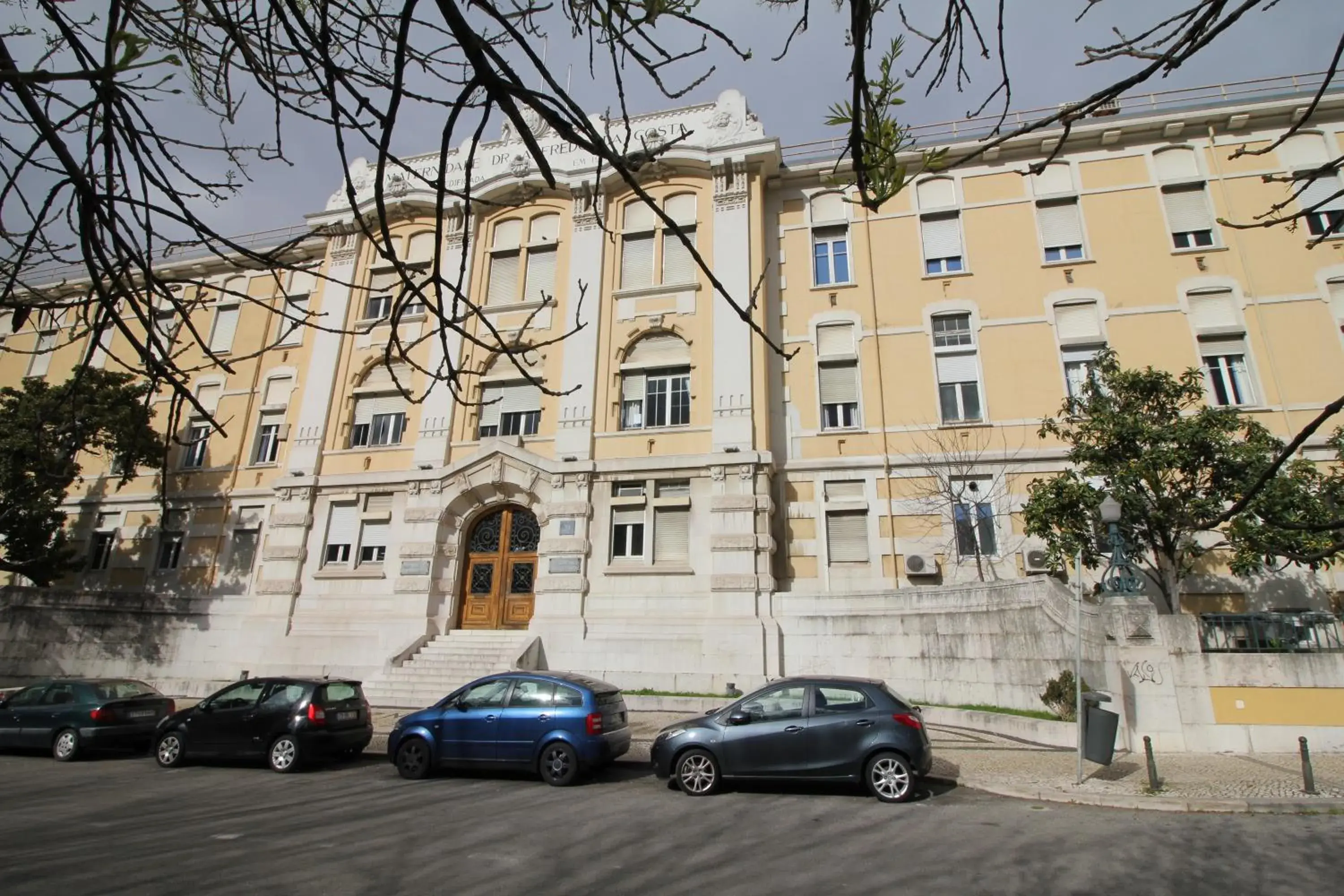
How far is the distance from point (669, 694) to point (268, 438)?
16320 millimetres

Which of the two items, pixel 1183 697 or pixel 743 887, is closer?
pixel 743 887

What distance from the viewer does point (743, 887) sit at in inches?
217

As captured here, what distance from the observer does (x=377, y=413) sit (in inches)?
858

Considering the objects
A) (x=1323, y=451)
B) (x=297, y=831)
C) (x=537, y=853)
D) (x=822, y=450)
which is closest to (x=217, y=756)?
(x=297, y=831)

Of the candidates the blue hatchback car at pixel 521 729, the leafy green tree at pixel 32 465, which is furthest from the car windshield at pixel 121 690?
→ the blue hatchback car at pixel 521 729

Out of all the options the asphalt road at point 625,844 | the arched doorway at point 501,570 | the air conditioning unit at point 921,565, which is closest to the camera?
the asphalt road at point 625,844

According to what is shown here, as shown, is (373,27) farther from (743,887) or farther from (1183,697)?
(1183,697)

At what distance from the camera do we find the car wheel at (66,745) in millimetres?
12078

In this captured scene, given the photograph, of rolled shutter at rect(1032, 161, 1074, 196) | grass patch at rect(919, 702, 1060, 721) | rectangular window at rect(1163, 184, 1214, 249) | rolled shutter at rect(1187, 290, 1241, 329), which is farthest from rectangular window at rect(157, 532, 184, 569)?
rectangular window at rect(1163, 184, 1214, 249)

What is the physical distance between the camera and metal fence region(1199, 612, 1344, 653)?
1105cm

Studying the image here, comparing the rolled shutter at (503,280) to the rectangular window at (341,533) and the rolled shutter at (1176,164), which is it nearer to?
the rectangular window at (341,533)

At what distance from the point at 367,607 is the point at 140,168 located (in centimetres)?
1795

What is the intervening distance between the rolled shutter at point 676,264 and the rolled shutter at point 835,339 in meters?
4.07

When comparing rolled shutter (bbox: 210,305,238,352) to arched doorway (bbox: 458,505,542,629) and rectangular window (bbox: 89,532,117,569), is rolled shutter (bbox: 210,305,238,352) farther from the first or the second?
arched doorway (bbox: 458,505,542,629)
